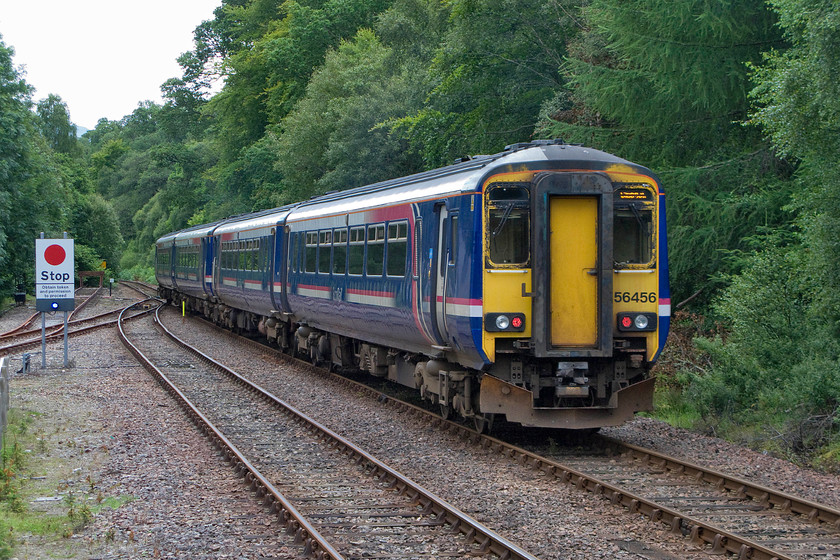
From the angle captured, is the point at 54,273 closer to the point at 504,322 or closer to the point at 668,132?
the point at 504,322

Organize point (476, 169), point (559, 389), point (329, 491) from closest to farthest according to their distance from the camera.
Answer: point (329, 491) → point (559, 389) → point (476, 169)

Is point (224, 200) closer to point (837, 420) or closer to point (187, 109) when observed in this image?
point (187, 109)

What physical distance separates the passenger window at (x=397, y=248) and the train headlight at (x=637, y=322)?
325 centimetres

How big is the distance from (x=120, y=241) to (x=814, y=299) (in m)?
68.9

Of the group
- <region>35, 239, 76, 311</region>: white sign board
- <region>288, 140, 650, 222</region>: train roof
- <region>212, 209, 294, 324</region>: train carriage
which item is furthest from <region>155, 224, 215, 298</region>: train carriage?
<region>288, 140, 650, 222</region>: train roof

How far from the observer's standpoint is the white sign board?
18141mm

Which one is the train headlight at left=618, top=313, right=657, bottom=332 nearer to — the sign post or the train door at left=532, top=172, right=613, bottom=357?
the train door at left=532, top=172, right=613, bottom=357

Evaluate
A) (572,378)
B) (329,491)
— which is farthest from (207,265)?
(329,491)

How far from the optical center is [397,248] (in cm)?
1296

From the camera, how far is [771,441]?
35.8ft

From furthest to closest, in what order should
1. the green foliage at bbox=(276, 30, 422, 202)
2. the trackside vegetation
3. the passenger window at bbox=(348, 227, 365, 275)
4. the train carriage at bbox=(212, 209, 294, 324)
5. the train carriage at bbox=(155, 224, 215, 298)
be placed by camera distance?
the green foliage at bbox=(276, 30, 422, 202) → the train carriage at bbox=(155, 224, 215, 298) → the train carriage at bbox=(212, 209, 294, 324) → the passenger window at bbox=(348, 227, 365, 275) → the trackside vegetation

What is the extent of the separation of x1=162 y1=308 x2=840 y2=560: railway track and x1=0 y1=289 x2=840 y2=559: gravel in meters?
0.16

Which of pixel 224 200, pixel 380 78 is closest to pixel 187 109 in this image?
pixel 224 200

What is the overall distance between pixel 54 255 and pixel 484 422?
10.7 meters
